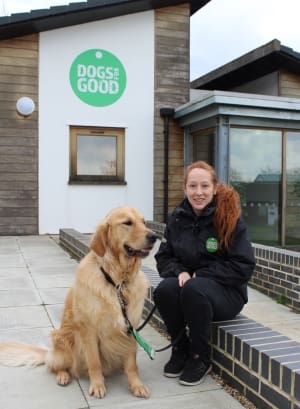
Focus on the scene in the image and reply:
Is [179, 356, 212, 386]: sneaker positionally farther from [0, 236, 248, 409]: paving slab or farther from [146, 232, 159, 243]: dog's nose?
[146, 232, 159, 243]: dog's nose

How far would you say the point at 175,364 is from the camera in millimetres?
3037

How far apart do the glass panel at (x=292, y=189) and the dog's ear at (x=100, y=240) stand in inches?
277

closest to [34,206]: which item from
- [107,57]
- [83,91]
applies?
[83,91]

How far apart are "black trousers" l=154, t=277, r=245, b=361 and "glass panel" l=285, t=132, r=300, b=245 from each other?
6478mm

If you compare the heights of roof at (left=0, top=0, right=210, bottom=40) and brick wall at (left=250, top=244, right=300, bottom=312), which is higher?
roof at (left=0, top=0, right=210, bottom=40)

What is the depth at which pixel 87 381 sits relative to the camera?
292cm

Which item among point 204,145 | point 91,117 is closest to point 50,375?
point 204,145

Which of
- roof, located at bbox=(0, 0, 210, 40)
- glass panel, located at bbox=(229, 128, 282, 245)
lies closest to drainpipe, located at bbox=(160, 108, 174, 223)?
glass panel, located at bbox=(229, 128, 282, 245)

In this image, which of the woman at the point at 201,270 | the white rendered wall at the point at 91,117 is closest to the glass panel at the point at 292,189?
the white rendered wall at the point at 91,117

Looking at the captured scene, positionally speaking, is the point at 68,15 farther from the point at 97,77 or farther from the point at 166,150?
the point at 166,150

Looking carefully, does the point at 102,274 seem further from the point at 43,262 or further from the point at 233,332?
the point at 43,262

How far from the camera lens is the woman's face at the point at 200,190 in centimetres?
307

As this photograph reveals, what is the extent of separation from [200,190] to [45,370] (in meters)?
1.62

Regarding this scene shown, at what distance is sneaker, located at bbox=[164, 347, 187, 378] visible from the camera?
9.87 ft
